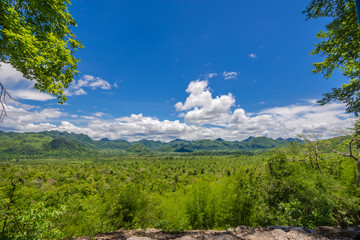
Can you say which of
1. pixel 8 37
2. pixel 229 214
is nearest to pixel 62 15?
pixel 8 37

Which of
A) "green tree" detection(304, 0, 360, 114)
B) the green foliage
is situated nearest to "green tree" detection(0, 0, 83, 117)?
the green foliage

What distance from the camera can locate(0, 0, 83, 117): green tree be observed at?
11.0 feet

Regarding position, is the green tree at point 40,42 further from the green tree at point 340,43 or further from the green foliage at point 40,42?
the green tree at point 340,43

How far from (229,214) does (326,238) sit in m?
12.5

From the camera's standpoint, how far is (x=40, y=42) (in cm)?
354

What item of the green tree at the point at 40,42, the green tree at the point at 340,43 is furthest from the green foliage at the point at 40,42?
the green tree at the point at 340,43

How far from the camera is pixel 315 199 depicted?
933 cm

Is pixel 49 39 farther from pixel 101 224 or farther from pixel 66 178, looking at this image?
pixel 66 178

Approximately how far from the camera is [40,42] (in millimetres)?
3539

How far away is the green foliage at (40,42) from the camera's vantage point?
132 inches

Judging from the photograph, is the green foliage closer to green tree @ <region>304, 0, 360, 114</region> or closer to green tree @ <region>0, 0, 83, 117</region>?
green tree @ <region>0, 0, 83, 117</region>

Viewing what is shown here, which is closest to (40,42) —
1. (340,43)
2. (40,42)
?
(40,42)

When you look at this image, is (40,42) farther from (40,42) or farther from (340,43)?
(340,43)

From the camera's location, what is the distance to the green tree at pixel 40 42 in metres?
3.35
